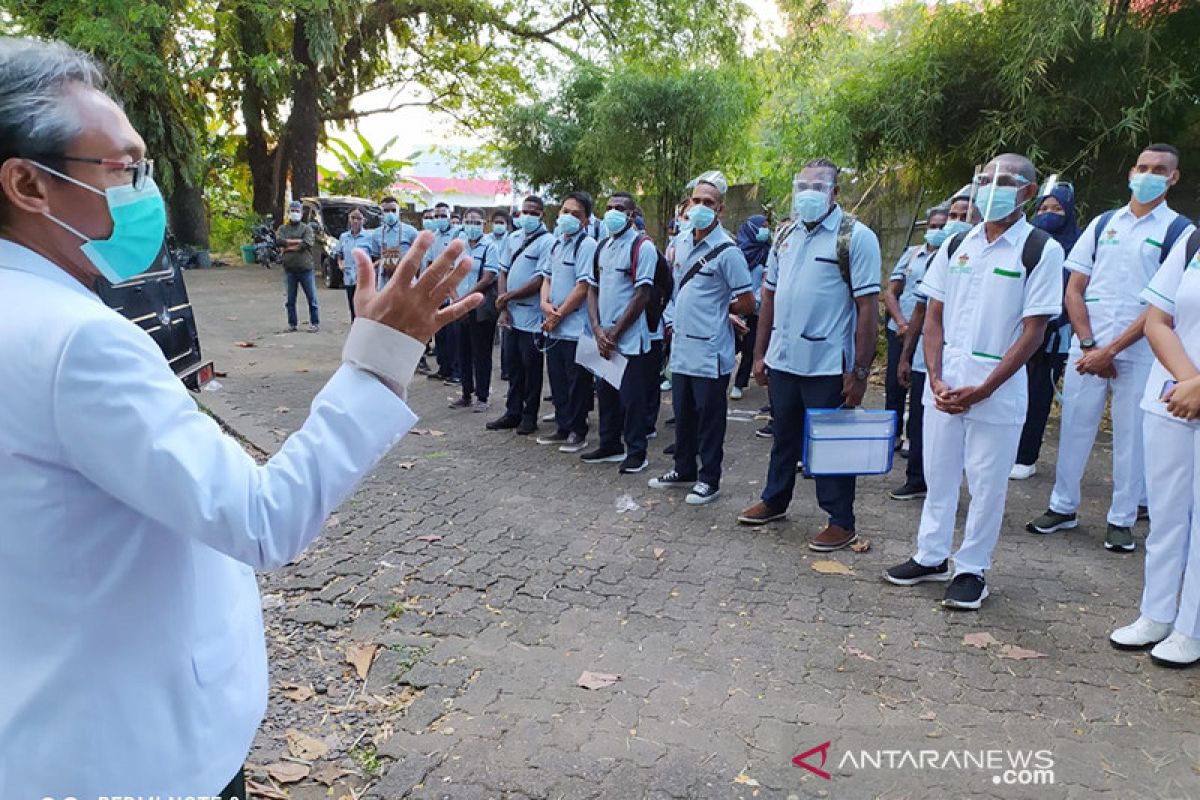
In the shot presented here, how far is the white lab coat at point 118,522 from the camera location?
108 centimetres

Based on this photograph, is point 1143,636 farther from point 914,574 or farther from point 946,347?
point 946,347

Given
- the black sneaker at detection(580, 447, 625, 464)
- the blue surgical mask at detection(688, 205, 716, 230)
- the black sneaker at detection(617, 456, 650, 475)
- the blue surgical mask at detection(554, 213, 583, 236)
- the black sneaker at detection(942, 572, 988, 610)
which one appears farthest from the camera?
the blue surgical mask at detection(554, 213, 583, 236)

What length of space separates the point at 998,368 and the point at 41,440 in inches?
143

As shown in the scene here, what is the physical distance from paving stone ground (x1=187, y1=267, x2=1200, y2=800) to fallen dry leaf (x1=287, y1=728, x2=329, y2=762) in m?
0.03

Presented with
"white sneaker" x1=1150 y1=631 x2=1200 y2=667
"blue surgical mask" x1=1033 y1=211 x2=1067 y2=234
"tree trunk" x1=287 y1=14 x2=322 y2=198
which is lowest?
"white sneaker" x1=1150 y1=631 x2=1200 y2=667

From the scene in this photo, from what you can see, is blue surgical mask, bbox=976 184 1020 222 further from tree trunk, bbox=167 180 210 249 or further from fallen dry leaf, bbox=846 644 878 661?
tree trunk, bbox=167 180 210 249

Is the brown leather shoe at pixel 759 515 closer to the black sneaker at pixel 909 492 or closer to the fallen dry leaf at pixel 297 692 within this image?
the black sneaker at pixel 909 492

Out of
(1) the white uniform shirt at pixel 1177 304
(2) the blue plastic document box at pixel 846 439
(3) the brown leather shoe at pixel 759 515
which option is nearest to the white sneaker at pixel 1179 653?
(1) the white uniform shirt at pixel 1177 304

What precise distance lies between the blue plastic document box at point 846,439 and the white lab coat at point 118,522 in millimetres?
3468

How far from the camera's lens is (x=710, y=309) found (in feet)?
17.4

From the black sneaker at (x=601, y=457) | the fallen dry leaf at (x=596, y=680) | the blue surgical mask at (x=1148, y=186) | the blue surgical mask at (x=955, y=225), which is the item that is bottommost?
the fallen dry leaf at (x=596, y=680)

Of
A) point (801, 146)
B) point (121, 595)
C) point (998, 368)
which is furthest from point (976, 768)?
point (801, 146)

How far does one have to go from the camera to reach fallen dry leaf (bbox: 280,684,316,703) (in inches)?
122

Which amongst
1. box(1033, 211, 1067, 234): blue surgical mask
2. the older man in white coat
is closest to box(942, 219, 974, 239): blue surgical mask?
box(1033, 211, 1067, 234): blue surgical mask
